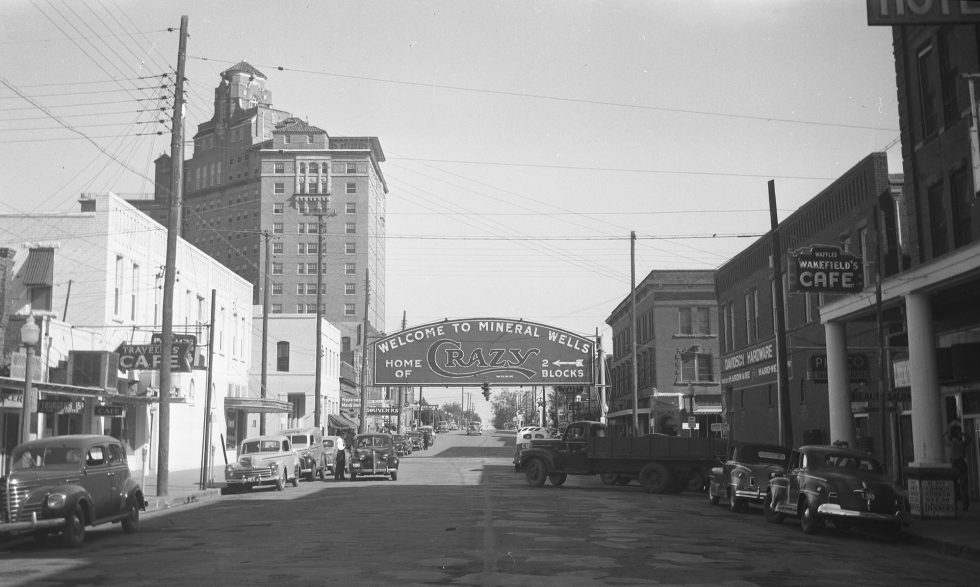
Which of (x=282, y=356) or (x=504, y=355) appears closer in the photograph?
(x=504, y=355)

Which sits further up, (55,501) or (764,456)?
(764,456)

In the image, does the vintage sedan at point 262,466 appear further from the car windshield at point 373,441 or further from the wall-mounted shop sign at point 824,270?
the wall-mounted shop sign at point 824,270

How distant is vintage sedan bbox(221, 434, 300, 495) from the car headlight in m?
15.5

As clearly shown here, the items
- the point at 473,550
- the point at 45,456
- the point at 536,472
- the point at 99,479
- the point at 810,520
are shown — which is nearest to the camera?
the point at 473,550

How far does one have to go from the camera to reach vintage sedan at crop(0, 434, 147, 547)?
15828mm

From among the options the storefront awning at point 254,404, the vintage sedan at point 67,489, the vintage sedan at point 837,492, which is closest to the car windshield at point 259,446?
the storefront awning at point 254,404

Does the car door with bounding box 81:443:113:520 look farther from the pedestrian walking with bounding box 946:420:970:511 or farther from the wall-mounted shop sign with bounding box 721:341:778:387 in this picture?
the wall-mounted shop sign with bounding box 721:341:778:387

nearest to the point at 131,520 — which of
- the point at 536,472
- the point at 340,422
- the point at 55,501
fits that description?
the point at 55,501

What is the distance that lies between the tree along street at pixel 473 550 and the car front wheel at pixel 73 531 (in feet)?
0.70

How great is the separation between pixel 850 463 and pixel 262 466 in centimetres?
1944

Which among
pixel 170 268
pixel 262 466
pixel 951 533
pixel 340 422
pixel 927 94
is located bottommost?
pixel 951 533

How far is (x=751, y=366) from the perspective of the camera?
4147cm

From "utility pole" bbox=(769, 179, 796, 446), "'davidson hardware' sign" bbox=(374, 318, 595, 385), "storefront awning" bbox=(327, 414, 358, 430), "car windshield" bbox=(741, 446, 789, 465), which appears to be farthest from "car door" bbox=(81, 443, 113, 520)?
"storefront awning" bbox=(327, 414, 358, 430)

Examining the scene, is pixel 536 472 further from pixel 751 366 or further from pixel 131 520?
pixel 131 520
